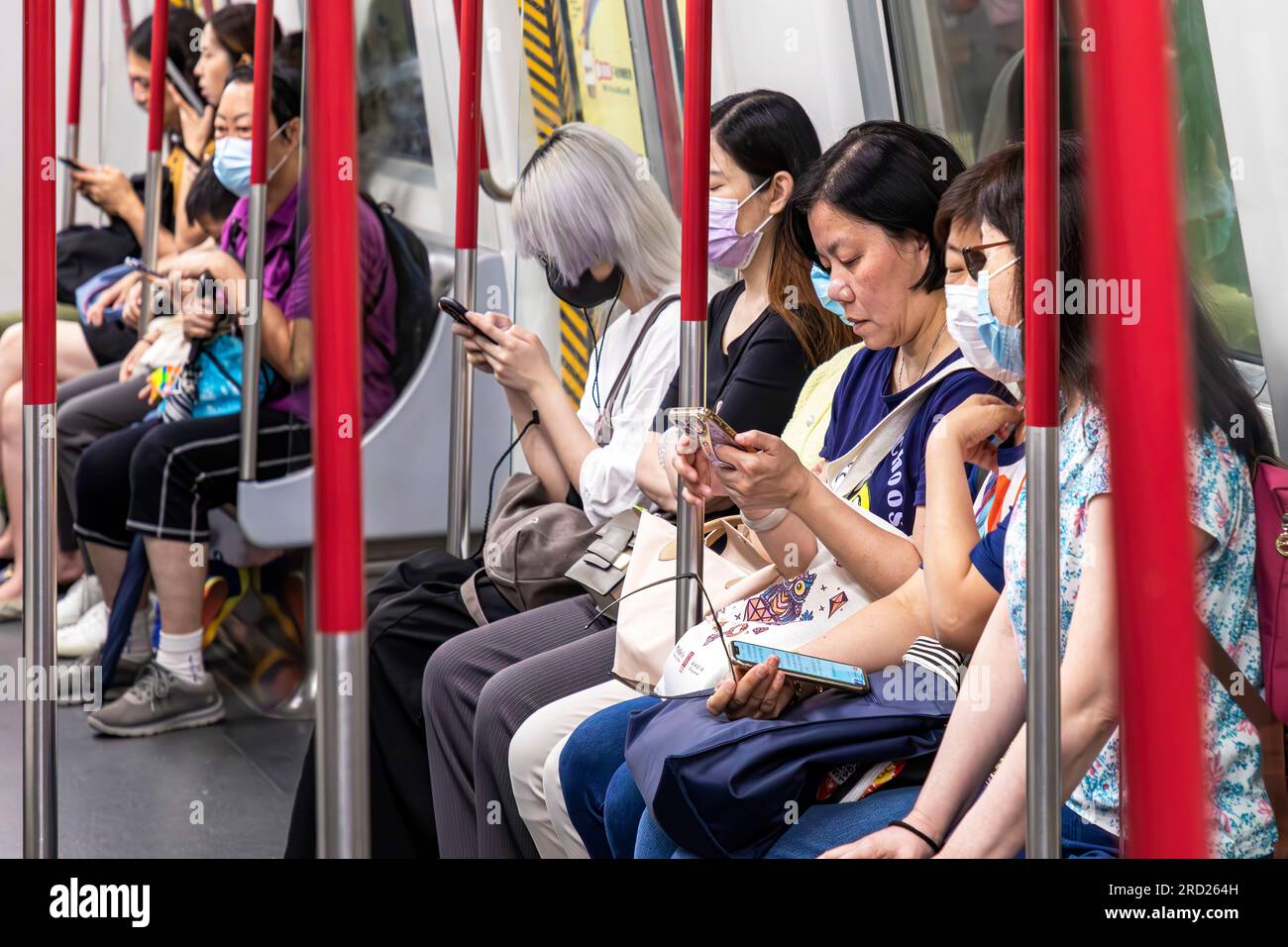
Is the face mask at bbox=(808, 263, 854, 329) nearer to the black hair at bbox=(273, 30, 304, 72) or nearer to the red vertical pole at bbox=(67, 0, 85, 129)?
the black hair at bbox=(273, 30, 304, 72)

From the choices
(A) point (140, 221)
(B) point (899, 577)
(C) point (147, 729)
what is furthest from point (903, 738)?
(A) point (140, 221)

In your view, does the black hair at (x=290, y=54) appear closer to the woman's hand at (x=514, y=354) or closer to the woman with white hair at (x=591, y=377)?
the woman with white hair at (x=591, y=377)

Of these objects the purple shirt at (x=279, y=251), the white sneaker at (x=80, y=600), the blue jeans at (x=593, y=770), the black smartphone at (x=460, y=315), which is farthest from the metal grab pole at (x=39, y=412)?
the white sneaker at (x=80, y=600)

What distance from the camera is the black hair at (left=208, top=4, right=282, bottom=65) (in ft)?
13.2

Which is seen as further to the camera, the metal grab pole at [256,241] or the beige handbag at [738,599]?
the metal grab pole at [256,241]

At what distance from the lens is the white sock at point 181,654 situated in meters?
3.44

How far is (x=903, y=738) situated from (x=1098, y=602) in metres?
0.30

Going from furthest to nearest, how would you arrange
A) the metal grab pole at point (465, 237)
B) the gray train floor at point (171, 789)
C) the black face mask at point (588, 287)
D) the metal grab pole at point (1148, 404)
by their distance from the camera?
the gray train floor at point (171, 789), the black face mask at point (588, 287), the metal grab pole at point (465, 237), the metal grab pole at point (1148, 404)

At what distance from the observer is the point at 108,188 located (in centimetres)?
459

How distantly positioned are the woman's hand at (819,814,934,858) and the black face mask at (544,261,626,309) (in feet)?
4.67

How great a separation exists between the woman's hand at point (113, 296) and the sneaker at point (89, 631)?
0.91 m

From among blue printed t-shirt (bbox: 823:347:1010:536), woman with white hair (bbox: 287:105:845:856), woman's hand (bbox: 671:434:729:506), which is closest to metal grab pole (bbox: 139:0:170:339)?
woman with white hair (bbox: 287:105:845:856)

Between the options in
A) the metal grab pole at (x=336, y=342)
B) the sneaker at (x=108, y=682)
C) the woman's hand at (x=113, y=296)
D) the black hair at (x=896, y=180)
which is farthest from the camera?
the woman's hand at (x=113, y=296)
